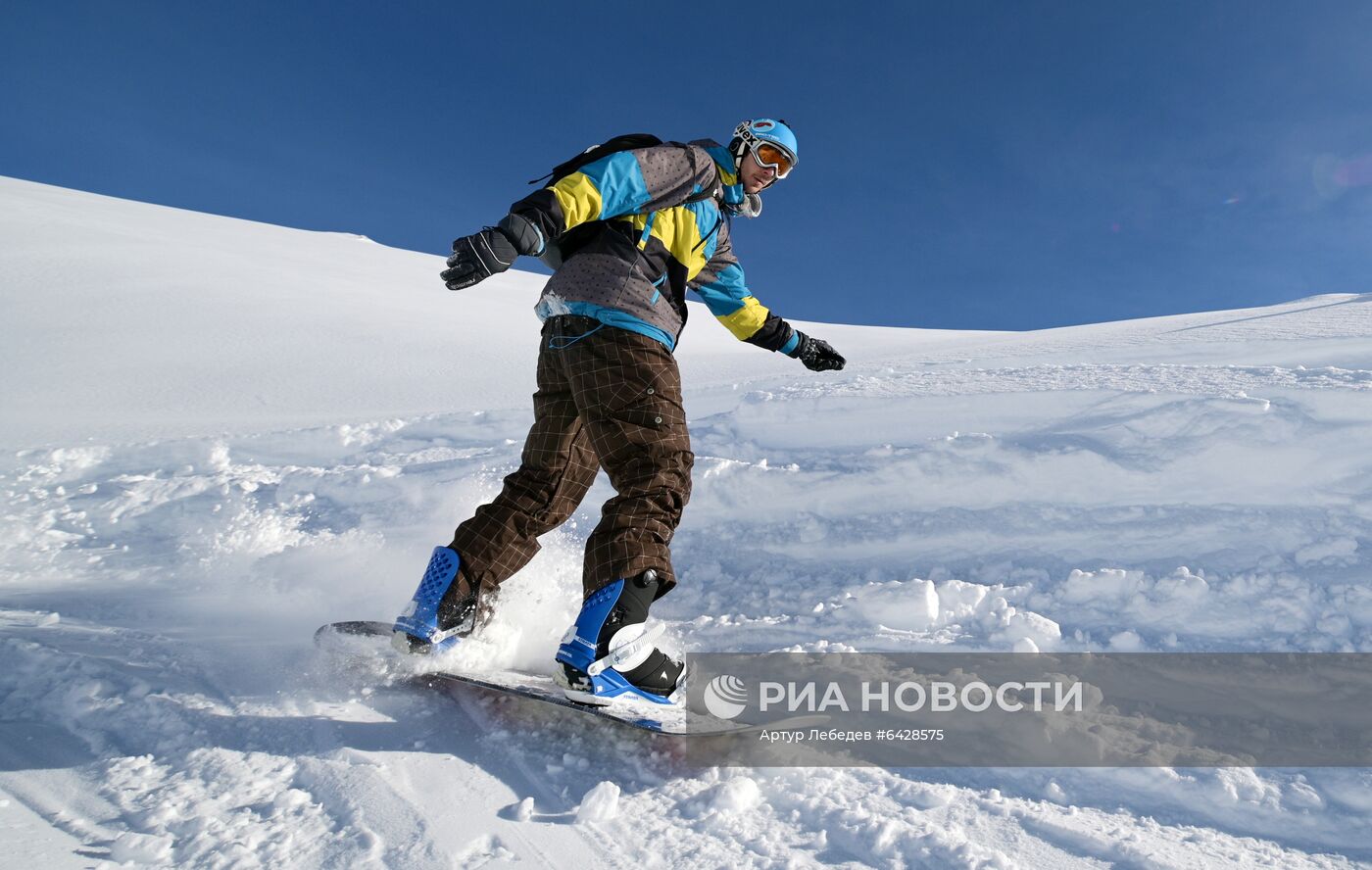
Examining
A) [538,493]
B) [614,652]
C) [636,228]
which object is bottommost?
[614,652]

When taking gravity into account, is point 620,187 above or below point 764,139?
below

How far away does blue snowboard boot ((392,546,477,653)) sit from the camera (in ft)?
6.61

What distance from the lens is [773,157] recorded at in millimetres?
2352

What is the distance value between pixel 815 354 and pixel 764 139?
3.29ft

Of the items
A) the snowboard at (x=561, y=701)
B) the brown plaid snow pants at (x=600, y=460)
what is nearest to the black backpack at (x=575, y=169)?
the brown plaid snow pants at (x=600, y=460)

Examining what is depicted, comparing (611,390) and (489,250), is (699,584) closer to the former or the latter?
(611,390)

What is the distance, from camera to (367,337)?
8062mm

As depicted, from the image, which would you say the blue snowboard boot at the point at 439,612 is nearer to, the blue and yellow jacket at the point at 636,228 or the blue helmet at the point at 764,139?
the blue and yellow jacket at the point at 636,228

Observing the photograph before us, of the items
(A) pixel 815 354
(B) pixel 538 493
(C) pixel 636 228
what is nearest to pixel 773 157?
(C) pixel 636 228

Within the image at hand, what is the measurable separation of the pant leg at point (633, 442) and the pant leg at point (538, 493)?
197 millimetres

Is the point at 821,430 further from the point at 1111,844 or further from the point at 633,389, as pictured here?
the point at 1111,844

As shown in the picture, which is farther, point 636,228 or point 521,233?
point 636,228

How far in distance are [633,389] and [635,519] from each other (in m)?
0.36

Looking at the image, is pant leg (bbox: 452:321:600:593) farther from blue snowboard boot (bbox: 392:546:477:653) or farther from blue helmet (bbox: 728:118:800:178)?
blue helmet (bbox: 728:118:800:178)
